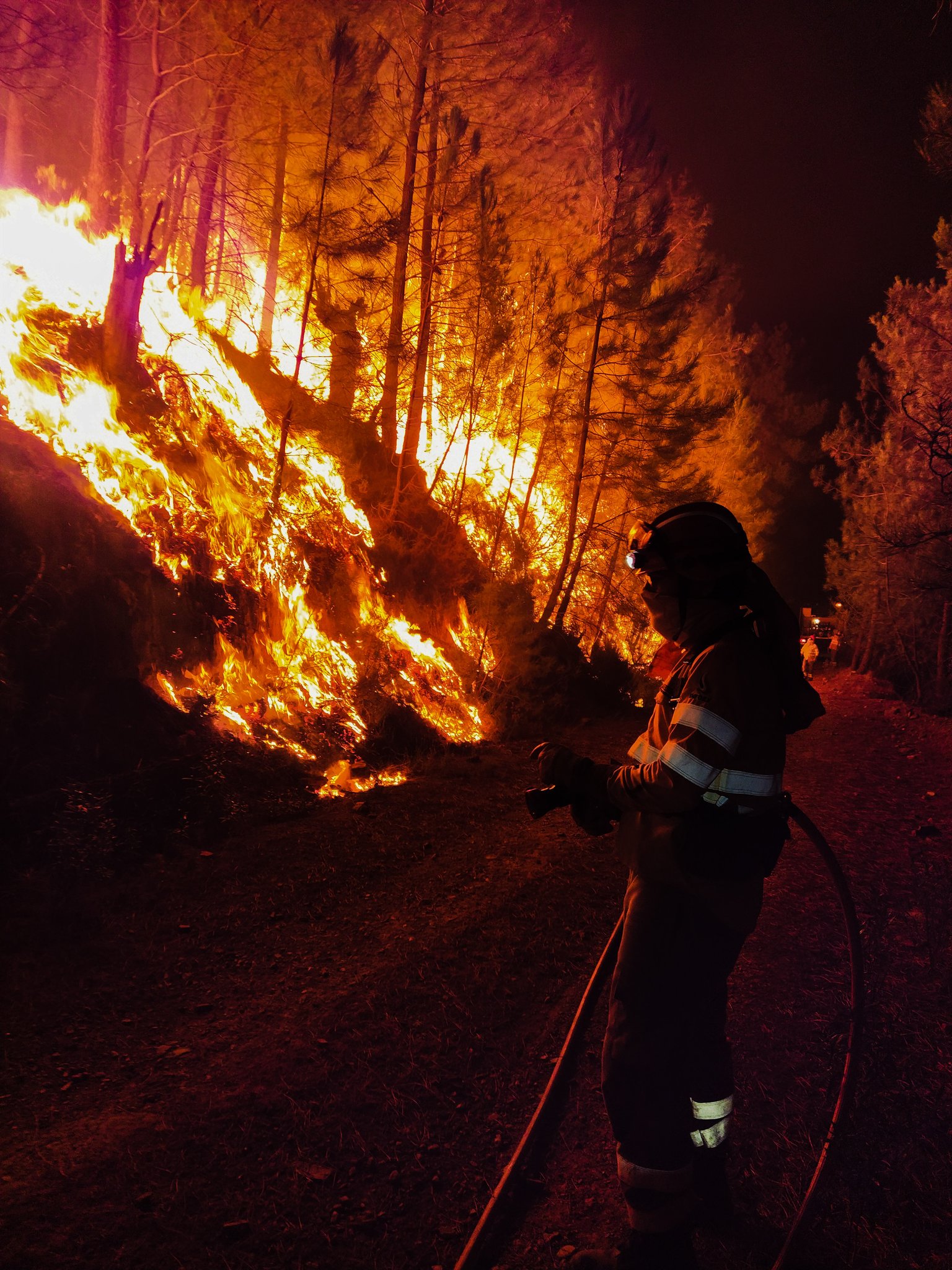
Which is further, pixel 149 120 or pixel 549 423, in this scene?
pixel 549 423

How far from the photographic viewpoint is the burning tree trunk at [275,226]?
50.0ft

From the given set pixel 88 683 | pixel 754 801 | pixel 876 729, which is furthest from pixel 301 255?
pixel 754 801

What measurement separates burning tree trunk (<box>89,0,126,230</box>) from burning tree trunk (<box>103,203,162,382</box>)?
220 centimetres

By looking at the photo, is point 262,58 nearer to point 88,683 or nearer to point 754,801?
point 88,683

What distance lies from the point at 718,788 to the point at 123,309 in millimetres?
10697

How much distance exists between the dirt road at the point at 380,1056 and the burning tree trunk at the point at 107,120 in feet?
35.0

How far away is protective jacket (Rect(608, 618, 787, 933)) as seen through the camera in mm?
2547

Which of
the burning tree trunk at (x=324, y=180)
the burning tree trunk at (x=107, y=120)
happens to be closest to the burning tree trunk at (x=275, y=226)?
the burning tree trunk at (x=324, y=180)

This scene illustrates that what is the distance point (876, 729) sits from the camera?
15.8 m

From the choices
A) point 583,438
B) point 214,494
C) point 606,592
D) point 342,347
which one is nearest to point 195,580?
point 214,494

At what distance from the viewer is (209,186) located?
55.0 ft

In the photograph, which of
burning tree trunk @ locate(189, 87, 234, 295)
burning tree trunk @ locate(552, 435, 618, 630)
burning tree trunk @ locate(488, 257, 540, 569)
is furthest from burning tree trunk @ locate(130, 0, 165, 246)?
burning tree trunk @ locate(552, 435, 618, 630)

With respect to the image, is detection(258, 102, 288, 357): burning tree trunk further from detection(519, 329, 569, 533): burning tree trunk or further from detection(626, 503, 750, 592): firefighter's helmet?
detection(626, 503, 750, 592): firefighter's helmet

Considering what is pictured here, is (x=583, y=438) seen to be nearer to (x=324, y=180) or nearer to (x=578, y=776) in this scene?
(x=324, y=180)
